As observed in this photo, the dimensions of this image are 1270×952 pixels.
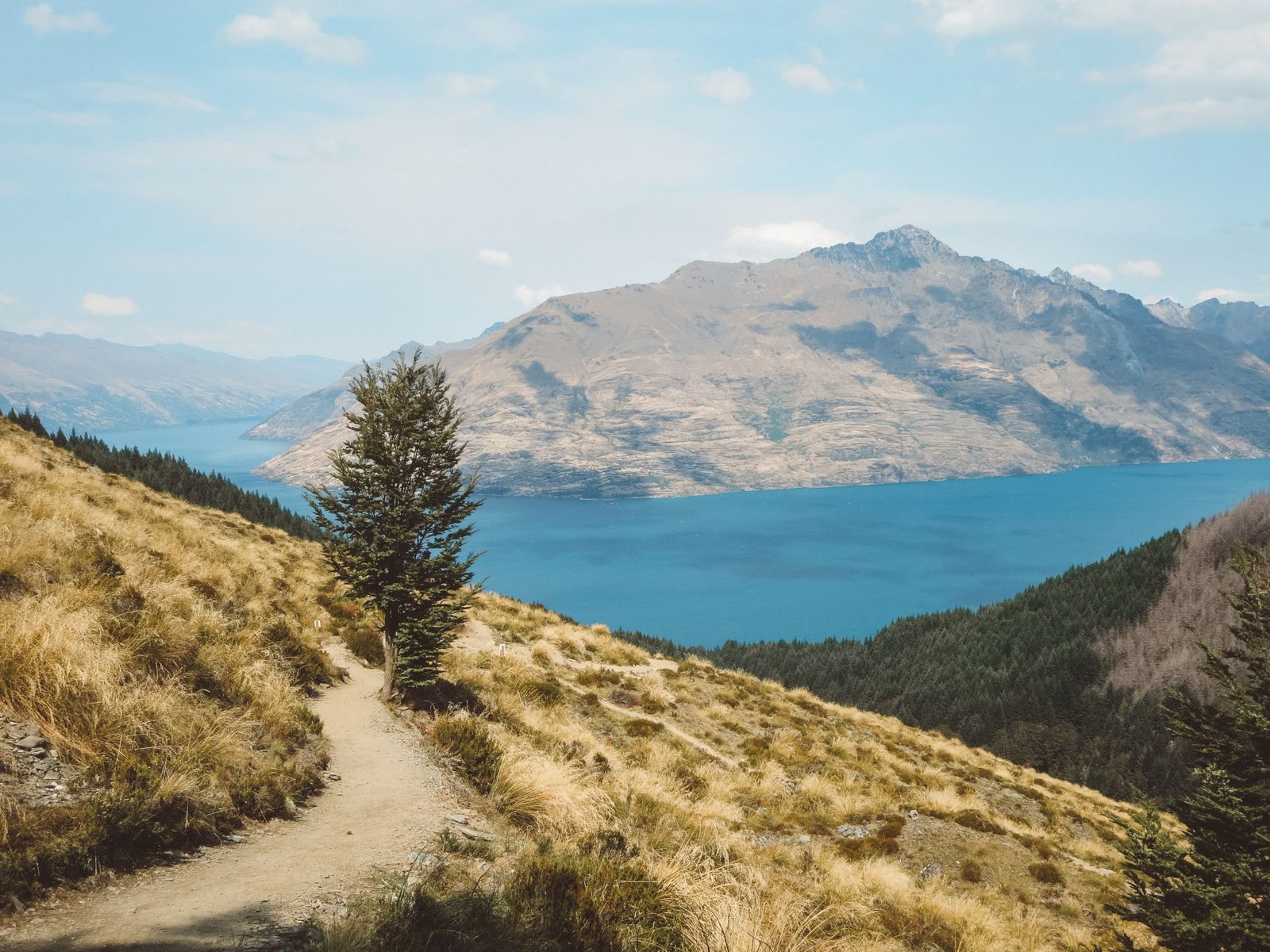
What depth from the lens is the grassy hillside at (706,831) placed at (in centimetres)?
721

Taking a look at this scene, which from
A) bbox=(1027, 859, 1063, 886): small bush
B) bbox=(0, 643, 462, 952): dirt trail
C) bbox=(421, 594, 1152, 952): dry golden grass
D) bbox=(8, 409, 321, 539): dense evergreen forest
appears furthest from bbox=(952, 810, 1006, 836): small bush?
bbox=(8, 409, 321, 539): dense evergreen forest

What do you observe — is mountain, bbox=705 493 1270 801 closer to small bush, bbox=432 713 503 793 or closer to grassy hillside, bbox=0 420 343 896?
small bush, bbox=432 713 503 793

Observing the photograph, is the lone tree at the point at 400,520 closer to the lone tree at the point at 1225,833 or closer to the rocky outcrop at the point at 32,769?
the rocky outcrop at the point at 32,769

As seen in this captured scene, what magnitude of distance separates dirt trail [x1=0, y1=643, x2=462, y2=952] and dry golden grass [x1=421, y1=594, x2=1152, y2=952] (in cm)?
197

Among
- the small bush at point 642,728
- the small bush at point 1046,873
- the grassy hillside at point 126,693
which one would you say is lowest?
the small bush at point 1046,873

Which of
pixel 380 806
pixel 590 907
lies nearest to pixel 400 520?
pixel 380 806

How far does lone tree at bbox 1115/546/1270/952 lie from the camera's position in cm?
1010

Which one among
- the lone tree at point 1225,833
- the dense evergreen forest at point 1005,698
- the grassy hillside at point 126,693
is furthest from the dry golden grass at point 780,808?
the dense evergreen forest at point 1005,698

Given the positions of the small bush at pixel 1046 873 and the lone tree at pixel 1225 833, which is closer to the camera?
the lone tree at pixel 1225 833

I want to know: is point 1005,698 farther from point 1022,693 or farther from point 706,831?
point 706,831

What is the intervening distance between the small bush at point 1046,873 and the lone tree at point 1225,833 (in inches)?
190

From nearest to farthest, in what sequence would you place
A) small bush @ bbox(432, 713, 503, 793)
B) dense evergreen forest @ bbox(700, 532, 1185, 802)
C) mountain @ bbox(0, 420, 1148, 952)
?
mountain @ bbox(0, 420, 1148, 952)
small bush @ bbox(432, 713, 503, 793)
dense evergreen forest @ bbox(700, 532, 1185, 802)

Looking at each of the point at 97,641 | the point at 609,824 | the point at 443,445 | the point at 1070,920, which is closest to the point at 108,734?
the point at 97,641

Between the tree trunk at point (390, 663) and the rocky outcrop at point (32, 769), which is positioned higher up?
the rocky outcrop at point (32, 769)
